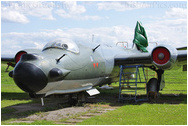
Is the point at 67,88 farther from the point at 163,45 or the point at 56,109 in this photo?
the point at 163,45

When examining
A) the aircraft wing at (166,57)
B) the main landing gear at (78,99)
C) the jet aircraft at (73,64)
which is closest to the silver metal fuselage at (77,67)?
the jet aircraft at (73,64)

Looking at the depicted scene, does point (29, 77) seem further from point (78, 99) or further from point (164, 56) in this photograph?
point (164, 56)

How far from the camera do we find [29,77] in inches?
332

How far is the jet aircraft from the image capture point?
340 inches

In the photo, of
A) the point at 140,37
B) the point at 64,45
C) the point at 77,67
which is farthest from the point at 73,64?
the point at 140,37

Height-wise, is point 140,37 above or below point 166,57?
above

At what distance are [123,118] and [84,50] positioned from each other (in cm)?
367

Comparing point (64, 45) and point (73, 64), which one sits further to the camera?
point (64, 45)

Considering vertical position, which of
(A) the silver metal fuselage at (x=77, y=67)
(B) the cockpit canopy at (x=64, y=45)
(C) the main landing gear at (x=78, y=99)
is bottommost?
(C) the main landing gear at (x=78, y=99)

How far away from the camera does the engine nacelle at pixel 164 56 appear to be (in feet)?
39.5

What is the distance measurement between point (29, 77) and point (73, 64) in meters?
2.08

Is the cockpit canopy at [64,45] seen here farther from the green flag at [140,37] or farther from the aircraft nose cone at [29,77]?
the green flag at [140,37]

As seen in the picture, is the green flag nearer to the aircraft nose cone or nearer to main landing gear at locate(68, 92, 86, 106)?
main landing gear at locate(68, 92, 86, 106)

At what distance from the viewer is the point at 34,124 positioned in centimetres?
794
